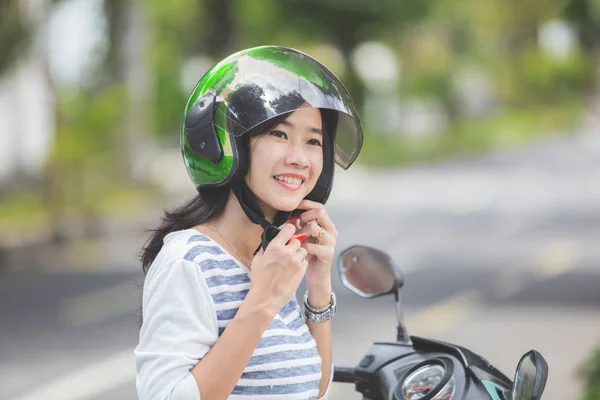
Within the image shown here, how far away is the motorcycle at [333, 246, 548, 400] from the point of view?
226 centimetres

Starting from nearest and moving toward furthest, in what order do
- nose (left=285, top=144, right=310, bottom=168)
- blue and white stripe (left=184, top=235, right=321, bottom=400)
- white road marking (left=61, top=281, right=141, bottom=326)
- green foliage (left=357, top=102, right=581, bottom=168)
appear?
blue and white stripe (left=184, top=235, right=321, bottom=400) → nose (left=285, top=144, right=310, bottom=168) → white road marking (left=61, top=281, right=141, bottom=326) → green foliage (left=357, top=102, right=581, bottom=168)

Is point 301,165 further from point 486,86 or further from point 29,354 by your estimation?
point 486,86

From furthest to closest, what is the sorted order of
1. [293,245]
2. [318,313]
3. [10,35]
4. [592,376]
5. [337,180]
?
[337,180]
[10,35]
[592,376]
[318,313]
[293,245]

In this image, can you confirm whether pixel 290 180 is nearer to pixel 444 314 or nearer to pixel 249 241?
pixel 249 241

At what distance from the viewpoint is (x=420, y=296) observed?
12.0 m

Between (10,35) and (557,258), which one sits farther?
(10,35)

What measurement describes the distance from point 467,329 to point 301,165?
310 inches

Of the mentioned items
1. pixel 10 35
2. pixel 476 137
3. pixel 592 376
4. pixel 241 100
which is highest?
pixel 10 35

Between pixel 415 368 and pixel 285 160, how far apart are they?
64 centimetres

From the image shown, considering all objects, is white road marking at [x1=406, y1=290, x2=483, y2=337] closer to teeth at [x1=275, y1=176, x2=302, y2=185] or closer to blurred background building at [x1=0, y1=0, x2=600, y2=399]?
blurred background building at [x1=0, y1=0, x2=600, y2=399]

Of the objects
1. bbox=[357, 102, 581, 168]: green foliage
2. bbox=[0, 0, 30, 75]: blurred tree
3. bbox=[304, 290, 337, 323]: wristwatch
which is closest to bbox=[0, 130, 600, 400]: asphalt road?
bbox=[304, 290, 337, 323]: wristwatch

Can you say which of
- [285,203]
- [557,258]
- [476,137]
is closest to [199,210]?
[285,203]

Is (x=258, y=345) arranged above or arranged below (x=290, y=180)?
below

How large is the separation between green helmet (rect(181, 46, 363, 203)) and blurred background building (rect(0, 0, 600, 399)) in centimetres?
159
